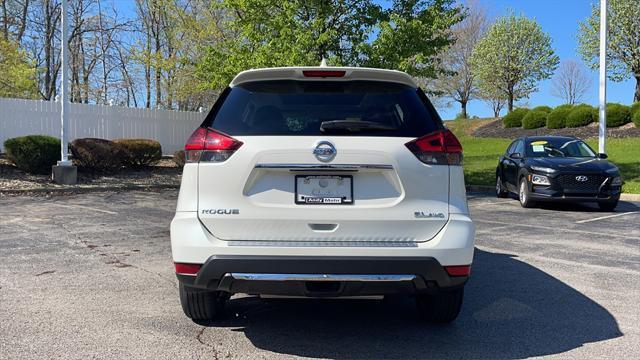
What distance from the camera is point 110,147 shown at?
1563cm

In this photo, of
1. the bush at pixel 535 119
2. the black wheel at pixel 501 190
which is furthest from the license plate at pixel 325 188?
the bush at pixel 535 119

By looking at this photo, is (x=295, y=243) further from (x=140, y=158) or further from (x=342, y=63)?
(x=140, y=158)

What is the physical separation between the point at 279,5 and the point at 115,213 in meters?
7.10

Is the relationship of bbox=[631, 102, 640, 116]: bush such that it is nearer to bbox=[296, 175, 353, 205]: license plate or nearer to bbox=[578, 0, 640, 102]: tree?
bbox=[578, 0, 640, 102]: tree

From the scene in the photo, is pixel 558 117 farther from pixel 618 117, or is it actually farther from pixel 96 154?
pixel 96 154

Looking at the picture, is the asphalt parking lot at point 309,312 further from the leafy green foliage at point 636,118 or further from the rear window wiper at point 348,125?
the leafy green foliage at point 636,118

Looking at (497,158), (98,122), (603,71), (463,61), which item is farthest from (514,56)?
(98,122)

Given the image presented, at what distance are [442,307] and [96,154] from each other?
1331cm

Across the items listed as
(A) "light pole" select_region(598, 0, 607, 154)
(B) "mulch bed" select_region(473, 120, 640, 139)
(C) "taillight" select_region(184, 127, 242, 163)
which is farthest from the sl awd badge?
(B) "mulch bed" select_region(473, 120, 640, 139)

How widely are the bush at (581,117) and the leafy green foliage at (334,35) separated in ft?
57.3

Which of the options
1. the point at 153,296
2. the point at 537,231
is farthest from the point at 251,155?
the point at 537,231

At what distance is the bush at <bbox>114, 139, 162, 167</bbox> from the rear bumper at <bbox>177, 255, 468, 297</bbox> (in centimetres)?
1361

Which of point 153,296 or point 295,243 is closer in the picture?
point 295,243

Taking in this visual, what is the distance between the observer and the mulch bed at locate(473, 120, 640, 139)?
2665cm
